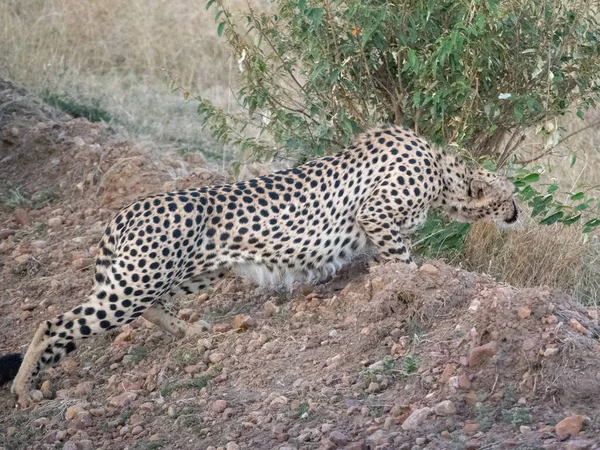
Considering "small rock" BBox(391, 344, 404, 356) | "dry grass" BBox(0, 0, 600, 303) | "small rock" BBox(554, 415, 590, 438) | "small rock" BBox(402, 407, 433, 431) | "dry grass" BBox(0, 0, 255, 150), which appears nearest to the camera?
"small rock" BBox(554, 415, 590, 438)

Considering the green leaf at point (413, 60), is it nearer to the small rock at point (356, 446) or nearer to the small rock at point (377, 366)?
the small rock at point (377, 366)

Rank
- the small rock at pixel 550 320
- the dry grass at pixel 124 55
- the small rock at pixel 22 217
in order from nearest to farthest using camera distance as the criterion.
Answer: the small rock at pixel 550 320
the small rock at pixel 22 217
the dry grass at pixel 124 55

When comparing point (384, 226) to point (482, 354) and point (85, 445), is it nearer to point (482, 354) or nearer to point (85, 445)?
point (482, 354)

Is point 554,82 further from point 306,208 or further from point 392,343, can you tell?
point 392,343

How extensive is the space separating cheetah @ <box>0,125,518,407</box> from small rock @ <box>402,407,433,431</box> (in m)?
1.35

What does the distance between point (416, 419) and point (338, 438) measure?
0.32 meters

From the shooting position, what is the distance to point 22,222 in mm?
7328

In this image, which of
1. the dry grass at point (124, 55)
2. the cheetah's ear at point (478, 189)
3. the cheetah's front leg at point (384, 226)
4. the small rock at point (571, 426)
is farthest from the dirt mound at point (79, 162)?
the small rock at point (571, 426)

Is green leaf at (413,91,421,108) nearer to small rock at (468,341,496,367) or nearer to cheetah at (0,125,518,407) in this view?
cheetah at (0,125,518,407)

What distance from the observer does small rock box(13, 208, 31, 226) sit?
24.0 feet

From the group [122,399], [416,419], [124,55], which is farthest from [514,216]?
[124,55]

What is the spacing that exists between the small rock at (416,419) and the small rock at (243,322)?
1586 mm

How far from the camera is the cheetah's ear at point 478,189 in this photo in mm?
5875

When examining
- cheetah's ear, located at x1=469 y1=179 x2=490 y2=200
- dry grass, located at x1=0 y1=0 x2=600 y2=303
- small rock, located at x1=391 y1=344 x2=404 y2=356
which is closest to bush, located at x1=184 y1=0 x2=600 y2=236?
cheetah's ear, located at x1=469 y1=179 x2=490 y2=200
